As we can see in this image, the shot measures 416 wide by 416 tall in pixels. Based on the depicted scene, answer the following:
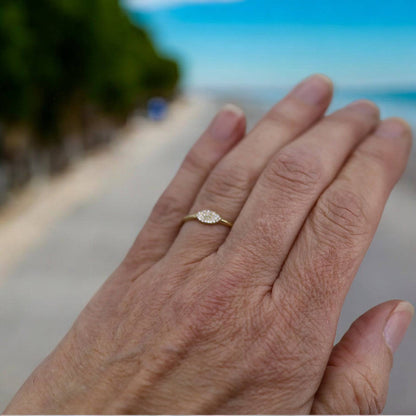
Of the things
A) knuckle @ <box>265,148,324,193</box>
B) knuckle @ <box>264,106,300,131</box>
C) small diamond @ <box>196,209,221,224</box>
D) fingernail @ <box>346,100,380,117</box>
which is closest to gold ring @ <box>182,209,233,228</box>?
small diamond @ <box>196,209,221,224</box>

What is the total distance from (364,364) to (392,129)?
1.47 ft

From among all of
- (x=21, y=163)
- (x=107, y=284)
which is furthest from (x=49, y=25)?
(x=107, y=284)

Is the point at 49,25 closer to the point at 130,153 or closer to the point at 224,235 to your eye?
the point at 130,153

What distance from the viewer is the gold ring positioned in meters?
0.94

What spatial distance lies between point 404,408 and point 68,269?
2624 mm

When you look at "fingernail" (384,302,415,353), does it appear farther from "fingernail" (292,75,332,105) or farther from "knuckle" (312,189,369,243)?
"fingernail" (292,75,332,105)

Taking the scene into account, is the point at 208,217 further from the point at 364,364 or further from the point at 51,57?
the point at 51,57

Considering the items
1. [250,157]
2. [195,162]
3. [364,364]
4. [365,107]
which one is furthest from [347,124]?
[364,364]

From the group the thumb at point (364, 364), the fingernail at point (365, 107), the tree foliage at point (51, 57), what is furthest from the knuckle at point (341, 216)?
the tree foliage at point (51, 57)

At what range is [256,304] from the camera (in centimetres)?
81

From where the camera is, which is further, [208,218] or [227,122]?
[227,122]

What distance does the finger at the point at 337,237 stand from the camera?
78 centimetres

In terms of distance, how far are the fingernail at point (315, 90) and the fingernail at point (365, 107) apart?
0.21 feet

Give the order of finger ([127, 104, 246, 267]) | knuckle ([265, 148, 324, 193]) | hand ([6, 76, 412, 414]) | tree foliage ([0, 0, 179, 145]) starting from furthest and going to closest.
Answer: tree foliage ([0, 0, 179, 145]), finger ([127, 104, 246, 267]), knuckle ([265, 148, 324, 193]), hand ([6, 76, 412, 414])
